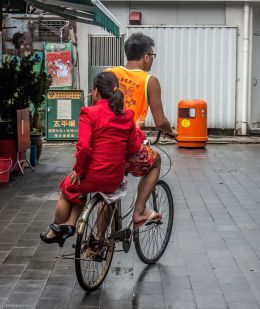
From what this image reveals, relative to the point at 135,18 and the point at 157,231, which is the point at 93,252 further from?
the point at 135,18

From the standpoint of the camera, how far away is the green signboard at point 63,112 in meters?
14.9

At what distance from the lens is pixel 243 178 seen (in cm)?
1045

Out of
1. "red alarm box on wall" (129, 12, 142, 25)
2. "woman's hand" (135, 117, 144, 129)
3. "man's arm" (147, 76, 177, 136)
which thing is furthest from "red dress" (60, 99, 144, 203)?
"red alarm box on wall" (129, 12, 142, 25)

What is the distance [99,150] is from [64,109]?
10.4 meters

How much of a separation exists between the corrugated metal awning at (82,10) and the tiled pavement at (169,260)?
8.74 ft

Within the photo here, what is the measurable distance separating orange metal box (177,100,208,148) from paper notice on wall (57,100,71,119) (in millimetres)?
2559

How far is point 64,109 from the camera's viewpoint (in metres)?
15.0

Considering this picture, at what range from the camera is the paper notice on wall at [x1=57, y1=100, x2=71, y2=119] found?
49.0ft

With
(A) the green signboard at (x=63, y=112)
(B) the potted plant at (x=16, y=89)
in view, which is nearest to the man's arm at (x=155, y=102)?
(B) the potted plant at (x=16, y=89)

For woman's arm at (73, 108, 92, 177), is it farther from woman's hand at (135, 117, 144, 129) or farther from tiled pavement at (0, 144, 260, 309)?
tiled pavement at (0, 144, 260, 309)

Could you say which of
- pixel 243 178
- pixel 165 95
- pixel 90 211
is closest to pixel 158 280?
pixel 90 211

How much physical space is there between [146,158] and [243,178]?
5.56 m

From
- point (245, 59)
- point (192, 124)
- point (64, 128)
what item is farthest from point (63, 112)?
point (245, 59)

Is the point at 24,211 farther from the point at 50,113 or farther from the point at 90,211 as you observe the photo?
the point at 50,113
